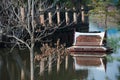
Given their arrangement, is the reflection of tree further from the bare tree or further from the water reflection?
the water reflection

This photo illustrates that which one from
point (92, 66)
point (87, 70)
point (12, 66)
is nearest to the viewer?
point (87, 70)

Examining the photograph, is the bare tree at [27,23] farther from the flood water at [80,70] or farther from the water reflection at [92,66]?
the water reflection at [92,66]

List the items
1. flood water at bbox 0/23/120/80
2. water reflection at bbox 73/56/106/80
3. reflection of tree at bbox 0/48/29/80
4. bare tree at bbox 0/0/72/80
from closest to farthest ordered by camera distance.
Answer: bare tree at bbox 0/0/72/80, flood water at bbox 0/23/120/80, reflection of tree at bbox 0/48/29/80, water reflection at bbox 73/56/106/80

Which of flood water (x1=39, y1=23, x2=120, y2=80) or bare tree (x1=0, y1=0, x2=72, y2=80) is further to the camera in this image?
flood water (x1=39, y1=23, x2=120, y2=80)

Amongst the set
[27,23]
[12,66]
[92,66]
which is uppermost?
[27,23]

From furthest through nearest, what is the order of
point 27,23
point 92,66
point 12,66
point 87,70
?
point 92,66
point 12,66
point 87,70
point 27,23

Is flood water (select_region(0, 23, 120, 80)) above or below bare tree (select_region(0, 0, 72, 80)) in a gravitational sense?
below

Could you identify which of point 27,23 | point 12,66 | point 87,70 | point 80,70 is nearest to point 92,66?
point 87,70

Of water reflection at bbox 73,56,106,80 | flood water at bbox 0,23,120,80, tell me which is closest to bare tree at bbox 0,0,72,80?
flood water at bbox 0,23,120,80

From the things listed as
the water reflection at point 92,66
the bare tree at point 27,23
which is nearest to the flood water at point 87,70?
the water reflection at point 92,66

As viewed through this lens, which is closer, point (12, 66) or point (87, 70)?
point (87, 70)

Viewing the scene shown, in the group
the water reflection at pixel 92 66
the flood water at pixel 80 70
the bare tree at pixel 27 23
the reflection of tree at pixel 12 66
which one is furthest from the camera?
the water reflection at pixel 92 66

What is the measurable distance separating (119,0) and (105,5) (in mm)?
538

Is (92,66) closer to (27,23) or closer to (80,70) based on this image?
(80,70)
